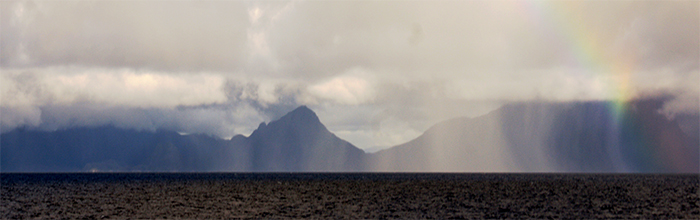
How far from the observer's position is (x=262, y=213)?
6800 centimetres

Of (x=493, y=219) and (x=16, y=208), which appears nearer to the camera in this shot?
(x=493, y=219)

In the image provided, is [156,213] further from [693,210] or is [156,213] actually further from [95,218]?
[693,210]

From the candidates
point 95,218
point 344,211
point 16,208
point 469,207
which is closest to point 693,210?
point 469,207

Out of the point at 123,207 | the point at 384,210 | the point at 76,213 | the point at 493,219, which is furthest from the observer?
the point at 123,207

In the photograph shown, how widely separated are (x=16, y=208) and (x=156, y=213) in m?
22.1

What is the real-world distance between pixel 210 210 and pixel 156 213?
23.2ft

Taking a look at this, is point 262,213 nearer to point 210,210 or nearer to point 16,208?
point 210,210

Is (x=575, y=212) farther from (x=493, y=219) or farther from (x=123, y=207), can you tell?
(x=123, y=207)

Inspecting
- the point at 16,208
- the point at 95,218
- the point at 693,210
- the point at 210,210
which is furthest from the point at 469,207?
the point at 16,208

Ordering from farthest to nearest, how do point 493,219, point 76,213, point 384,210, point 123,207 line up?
1. point 123,207
2. point 384,210
3. point 76,213
4. point 493,219

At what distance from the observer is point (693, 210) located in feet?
229

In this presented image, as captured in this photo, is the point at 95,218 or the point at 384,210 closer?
the point at 95,218

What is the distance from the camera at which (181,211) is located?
70.6m

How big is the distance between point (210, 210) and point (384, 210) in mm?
22470
